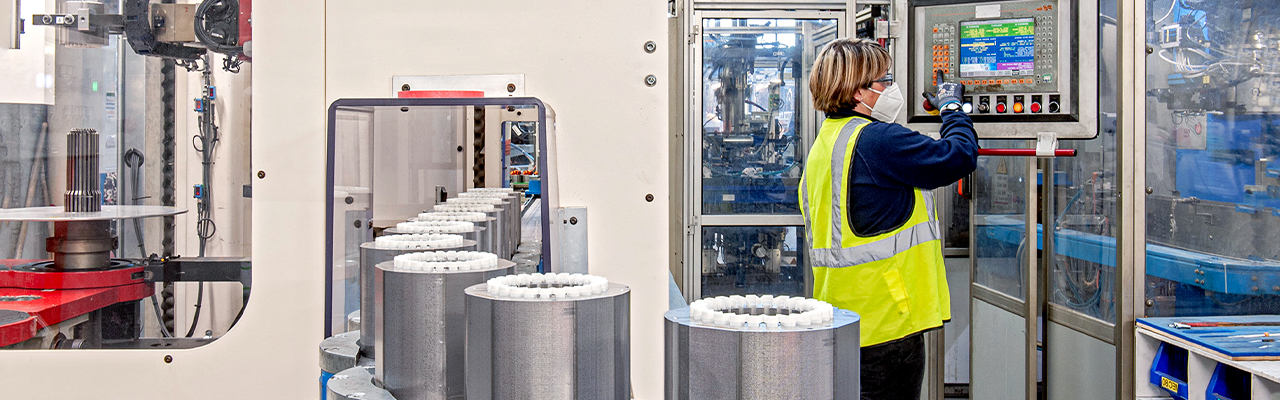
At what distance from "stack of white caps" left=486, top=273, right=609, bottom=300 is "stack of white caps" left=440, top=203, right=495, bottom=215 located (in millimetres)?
479

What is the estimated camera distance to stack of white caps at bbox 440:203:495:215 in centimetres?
109

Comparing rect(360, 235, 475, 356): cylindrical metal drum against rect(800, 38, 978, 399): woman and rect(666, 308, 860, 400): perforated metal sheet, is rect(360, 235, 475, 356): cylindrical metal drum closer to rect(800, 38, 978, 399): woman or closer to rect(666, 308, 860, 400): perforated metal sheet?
rect(666, 308, 860, 400): perforated metal sheet

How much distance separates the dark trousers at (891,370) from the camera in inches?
73.6

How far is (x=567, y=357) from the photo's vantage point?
21.0 inches

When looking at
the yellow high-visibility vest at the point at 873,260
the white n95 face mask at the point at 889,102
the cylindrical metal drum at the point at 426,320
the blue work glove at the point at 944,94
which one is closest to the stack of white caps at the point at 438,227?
the cylindrical metal drum at the point at 426,320

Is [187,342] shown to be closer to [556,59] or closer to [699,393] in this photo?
[556,59]

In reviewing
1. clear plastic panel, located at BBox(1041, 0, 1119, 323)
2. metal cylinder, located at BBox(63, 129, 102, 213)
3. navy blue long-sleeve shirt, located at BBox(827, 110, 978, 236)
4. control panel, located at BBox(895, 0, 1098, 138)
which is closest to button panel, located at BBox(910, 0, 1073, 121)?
control panel, located at BBox(895, 0, 1098, 138)

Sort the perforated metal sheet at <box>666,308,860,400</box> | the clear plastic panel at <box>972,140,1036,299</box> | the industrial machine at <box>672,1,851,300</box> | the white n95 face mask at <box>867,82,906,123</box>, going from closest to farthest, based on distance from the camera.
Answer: the perforated metal sheet at <box>666,308,860,400</box>, the white n95 face mask at <box>867,82,906,123</box>, the clear plastic panel at <box>972,140,1036,299</box>, the industrial machine at <box>672,1,851,300</box>

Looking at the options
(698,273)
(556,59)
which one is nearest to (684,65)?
(698,273)

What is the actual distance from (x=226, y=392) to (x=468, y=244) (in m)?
0.76

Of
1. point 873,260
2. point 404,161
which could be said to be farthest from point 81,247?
point 873,260

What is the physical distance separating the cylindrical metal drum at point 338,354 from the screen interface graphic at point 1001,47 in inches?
85.6

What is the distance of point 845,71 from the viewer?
77.3 inches

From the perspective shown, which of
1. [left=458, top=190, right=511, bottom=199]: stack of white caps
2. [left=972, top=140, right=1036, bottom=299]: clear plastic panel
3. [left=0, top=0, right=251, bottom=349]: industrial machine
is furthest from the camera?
[left=972, top=140, right=1036, bottom=299]: clear plastic panel
